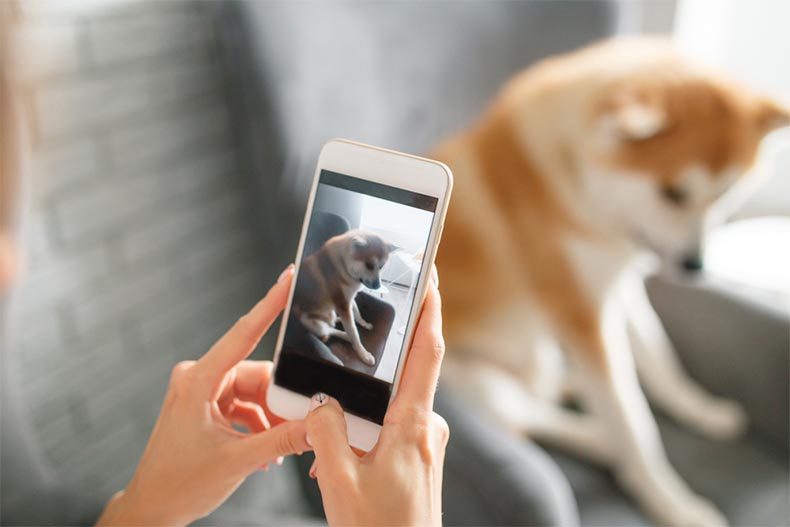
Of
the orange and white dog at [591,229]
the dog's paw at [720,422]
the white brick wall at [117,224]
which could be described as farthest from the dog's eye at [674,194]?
the white brick wall at [117,224]

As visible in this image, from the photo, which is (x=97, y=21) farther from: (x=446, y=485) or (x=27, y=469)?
(x=446, y=485)

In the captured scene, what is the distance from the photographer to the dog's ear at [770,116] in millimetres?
792

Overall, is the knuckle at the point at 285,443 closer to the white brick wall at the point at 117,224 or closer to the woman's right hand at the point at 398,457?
the woman's right hand at the point at 398,457

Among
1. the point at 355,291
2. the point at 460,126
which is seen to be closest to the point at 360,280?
the point at 355,291

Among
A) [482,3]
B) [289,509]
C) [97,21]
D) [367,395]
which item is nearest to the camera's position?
[367,395]

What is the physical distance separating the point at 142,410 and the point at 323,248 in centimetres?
77

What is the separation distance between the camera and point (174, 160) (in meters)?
1.01

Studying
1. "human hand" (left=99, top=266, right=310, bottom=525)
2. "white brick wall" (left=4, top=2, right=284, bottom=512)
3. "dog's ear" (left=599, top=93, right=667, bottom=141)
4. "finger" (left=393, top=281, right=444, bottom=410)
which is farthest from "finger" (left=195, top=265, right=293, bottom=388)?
"dog's ear" (left=599, top=93, right=667, bottom=141)

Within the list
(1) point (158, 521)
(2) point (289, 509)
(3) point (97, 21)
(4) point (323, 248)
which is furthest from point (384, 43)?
(2) point (289, 509)

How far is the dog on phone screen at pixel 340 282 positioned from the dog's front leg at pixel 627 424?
0.53 metres

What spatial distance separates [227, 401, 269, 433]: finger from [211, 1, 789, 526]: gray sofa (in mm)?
262

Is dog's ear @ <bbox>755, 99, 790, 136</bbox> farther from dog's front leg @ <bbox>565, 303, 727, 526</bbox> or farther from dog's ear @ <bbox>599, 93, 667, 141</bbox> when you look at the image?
dog's front leg @ <bbox>565, 303, 727, 526</bbox>

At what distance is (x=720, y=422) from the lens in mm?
886

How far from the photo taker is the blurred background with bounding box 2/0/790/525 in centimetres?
72
